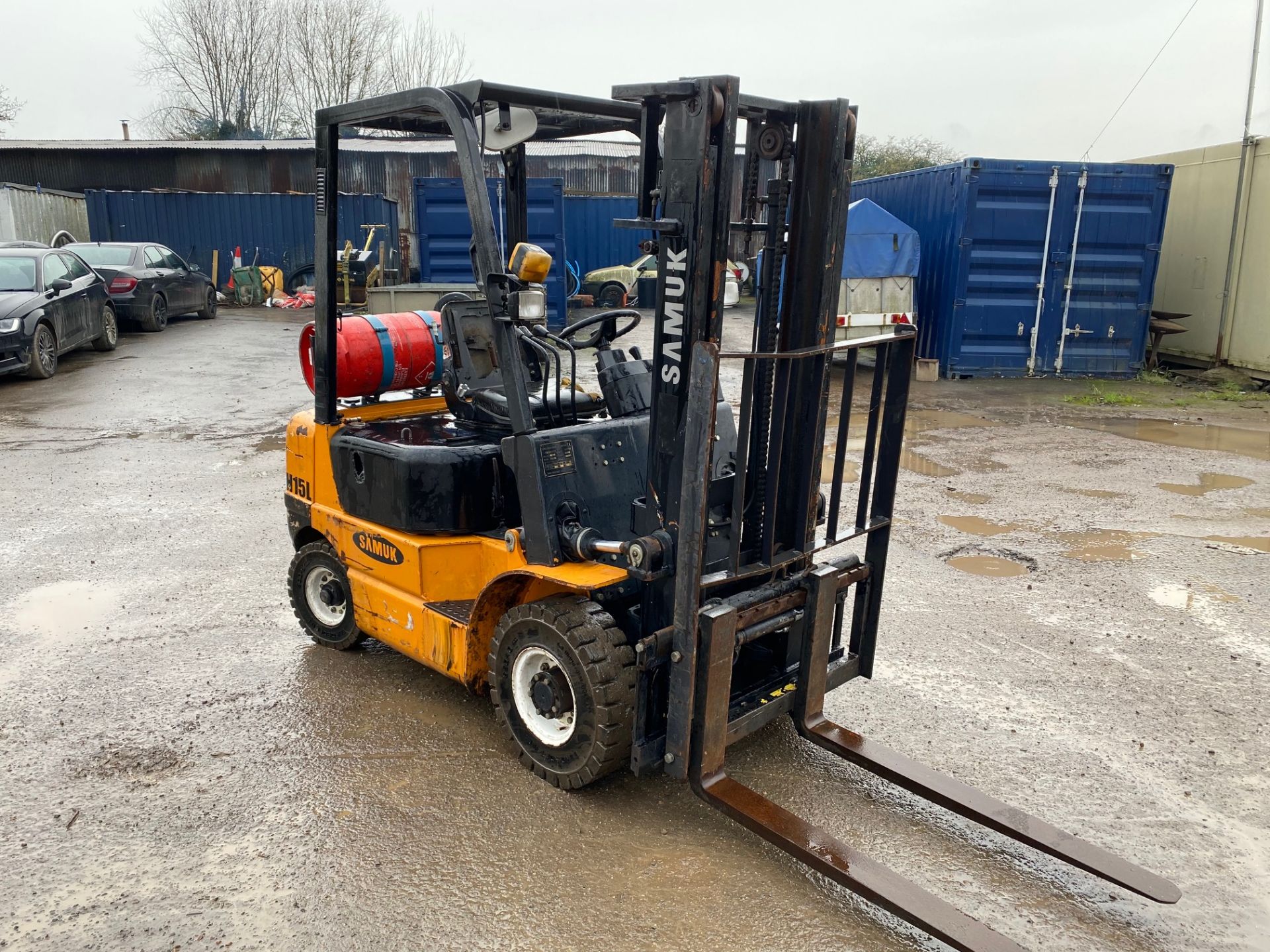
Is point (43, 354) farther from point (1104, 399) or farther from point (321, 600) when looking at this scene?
point (1104, 399)

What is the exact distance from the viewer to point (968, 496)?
7.73 m

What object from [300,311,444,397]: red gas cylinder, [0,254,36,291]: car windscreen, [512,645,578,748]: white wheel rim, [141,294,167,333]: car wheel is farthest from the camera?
[141,294,167,333]: car wheel

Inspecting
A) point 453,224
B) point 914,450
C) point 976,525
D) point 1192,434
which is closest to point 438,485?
point 976,525

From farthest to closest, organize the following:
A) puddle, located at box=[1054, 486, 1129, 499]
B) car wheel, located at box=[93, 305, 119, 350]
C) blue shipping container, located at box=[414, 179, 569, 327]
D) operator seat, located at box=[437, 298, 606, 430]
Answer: blue shipping container, located at box=[414, 179, 569, 327]
car wheel, located at box=[93, 305, 119, 350]
puddle, located at box=[1054, 486, 1129, 499]
operator seat, located at box=[437, 298, 606, 430]

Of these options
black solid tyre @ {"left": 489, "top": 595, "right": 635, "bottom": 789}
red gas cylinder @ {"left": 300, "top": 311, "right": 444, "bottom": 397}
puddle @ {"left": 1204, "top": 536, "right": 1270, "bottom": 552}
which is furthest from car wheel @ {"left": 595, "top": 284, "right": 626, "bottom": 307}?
black solid tyre @ {"left": 489, "top": 595, "right": 635, "bottom": 789}

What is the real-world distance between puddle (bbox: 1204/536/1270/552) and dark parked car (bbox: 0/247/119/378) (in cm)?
1291

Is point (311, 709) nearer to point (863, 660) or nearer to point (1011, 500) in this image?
point (863, 660)

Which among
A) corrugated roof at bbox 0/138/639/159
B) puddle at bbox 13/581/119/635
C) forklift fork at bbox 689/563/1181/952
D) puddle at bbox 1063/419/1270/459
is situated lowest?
puddle at bbox 13/581/119/635

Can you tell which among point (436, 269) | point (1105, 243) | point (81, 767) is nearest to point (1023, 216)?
point (1105, 243)

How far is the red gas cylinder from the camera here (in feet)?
14.5

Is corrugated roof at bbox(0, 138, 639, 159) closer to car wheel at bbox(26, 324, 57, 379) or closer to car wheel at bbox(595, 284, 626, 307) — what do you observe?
car wheel at bbox(595, 284, 626, 307)

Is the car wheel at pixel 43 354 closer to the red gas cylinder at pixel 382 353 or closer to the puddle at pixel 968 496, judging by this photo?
the red gas cylinder at pixel 382 353

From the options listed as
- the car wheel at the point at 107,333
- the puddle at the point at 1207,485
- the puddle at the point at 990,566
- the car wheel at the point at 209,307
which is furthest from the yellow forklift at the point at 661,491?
the car wheel at the point at 209,307

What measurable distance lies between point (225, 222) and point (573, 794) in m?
24.3
